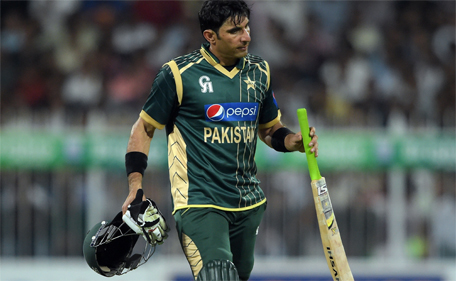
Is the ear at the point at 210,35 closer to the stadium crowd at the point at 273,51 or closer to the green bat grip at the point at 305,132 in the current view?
the green bat grip at the point at 305,132

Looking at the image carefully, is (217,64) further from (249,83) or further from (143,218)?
(143,218)

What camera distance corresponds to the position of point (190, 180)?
4.14 metres

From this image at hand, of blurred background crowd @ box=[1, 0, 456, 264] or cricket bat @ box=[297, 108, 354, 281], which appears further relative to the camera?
blurred background crowd @ box=[1, 0, 456, 264]

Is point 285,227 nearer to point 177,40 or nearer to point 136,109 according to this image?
point 136,109

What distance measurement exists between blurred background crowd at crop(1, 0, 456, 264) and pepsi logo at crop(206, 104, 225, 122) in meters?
4.06

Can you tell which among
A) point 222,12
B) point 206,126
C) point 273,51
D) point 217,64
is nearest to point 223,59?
point 217,64

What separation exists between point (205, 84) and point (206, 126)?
246 mm

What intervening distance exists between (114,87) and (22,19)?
6.70 feet

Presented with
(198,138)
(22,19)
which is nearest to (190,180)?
(198,138)

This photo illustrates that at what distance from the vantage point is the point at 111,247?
14.1ft

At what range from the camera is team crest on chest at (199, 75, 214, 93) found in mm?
4137

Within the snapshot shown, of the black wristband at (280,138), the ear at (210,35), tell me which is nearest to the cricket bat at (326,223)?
the black wristband at (280,138)

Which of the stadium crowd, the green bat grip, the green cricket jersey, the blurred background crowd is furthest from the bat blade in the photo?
the stadium crowd

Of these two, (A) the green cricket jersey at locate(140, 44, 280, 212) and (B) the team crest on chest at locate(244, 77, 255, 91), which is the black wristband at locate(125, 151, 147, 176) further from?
(B) the team crest on chest at locate(244, 77, 255, 91)
